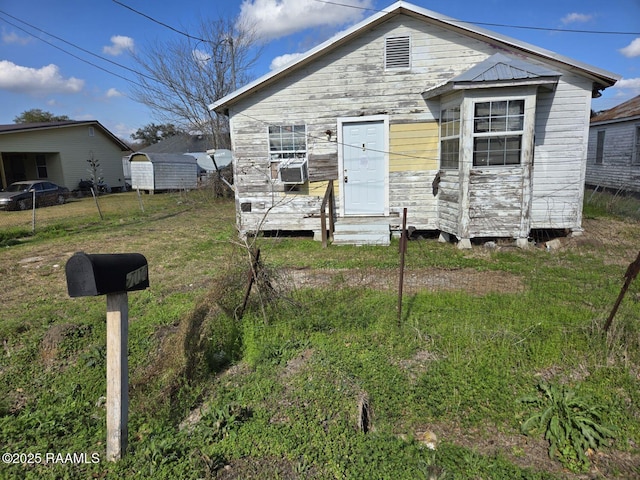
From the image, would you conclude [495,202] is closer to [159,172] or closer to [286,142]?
[286,142]

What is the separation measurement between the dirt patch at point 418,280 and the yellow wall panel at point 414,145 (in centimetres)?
311

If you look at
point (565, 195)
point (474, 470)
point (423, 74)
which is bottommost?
point (474, 470)

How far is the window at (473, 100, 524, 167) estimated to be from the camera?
7594 millimetres

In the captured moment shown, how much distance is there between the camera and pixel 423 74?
8531 millimetres

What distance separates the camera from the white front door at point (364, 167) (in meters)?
8.96

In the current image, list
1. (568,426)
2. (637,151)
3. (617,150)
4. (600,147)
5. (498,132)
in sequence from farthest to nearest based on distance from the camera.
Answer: (600,147)
(617,150)
(637,151)
(498,132)
(568,426)

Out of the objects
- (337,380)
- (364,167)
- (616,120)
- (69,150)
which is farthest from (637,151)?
(69,150)

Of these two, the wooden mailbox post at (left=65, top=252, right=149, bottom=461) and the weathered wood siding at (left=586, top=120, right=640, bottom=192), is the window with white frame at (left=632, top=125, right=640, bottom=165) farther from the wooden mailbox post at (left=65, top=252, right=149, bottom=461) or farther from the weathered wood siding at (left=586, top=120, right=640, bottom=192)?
the wooden mailbox post at (left=65, top=252, right=149, bottom=461)

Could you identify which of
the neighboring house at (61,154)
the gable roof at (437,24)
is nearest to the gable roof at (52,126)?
the neighboring house at (61,154)

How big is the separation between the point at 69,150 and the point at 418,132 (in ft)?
82.5

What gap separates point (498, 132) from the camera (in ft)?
25.2

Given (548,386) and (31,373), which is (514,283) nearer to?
(548,386)

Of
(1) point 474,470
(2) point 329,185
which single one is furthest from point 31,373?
(2) point 329,185

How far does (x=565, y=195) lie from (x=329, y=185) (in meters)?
4.80
